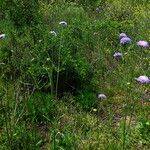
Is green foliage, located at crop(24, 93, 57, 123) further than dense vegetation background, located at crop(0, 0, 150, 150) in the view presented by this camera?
Yes

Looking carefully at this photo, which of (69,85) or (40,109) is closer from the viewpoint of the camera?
(40,109)

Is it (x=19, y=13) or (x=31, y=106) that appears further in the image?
(x=19, y=13)

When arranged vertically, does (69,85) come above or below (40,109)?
below

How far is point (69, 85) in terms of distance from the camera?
5.21 metres

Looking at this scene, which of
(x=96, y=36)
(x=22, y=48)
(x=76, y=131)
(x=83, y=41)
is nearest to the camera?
(x=76, y=131)

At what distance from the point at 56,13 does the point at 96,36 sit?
140 cm

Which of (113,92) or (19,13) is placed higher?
(19,13)

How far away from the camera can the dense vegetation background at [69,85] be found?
390 centimetres

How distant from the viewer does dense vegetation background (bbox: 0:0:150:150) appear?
390 cm

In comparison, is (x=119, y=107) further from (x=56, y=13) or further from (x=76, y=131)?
(x=56, y=13)

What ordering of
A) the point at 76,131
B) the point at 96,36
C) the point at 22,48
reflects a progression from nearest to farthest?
1. the point at 76,131
2. the point at 22,48
3. the point at 96,36

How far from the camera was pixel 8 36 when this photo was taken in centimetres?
601

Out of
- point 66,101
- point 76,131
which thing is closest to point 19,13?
point 66,101

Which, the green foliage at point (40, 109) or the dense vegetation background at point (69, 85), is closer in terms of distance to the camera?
the dense vegetation background at point (69, 85)
